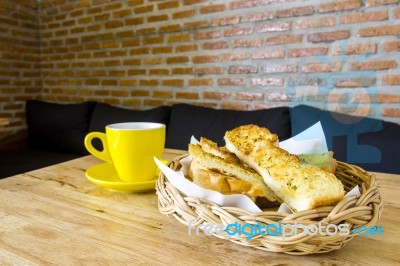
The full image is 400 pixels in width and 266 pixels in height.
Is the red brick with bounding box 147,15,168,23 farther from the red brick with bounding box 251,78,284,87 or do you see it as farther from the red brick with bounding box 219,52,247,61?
the red brick with bounding box 251,78,284,87

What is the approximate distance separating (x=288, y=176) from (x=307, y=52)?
5.18 ft

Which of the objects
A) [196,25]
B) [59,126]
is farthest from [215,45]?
[59,126]

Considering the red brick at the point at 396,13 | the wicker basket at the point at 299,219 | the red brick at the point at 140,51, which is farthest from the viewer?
the red brick at the point at 140,51

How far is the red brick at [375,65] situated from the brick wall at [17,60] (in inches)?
107

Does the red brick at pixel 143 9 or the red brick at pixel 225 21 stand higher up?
the red brick at pixel 143 9

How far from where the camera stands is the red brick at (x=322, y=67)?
181 centimetres

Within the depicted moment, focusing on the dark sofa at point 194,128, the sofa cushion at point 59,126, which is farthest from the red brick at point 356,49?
the sofa cushion at point 59,126

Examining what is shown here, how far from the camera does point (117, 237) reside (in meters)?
0.50

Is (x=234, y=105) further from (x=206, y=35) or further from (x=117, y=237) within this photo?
(x=117, y=237)

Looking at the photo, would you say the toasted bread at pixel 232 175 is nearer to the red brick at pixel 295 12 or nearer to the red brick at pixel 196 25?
the red brick at pixel 295 12

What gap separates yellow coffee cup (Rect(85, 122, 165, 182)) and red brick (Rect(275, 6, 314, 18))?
4.85 feet

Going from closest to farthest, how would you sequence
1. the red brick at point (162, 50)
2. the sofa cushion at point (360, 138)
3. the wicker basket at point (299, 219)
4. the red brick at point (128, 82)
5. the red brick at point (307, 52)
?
the wicker basket at point (299, 219) → the sofa cushion at point (360, 138) → the red brick at point (307, 52) → the red brick at point (162, 50) → the red brick at point (128, 82)

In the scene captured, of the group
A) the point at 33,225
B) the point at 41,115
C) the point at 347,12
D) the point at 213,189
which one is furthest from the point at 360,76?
the point at 41,115

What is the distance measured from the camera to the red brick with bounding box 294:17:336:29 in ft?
5.89
